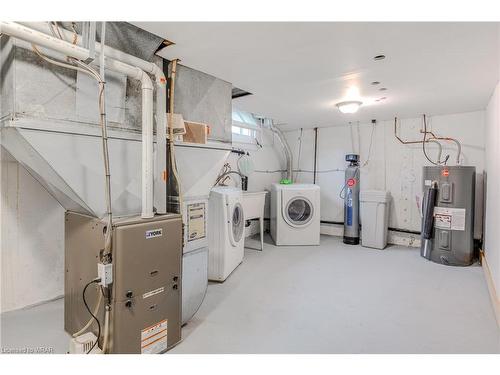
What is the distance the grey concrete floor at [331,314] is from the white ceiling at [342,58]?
2038 millimetres

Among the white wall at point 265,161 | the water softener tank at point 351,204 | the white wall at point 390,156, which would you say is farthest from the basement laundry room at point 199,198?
the white wall at point 265,161

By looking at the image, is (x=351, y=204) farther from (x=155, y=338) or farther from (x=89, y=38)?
(x=89, y=38)

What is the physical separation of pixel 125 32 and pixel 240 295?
2313 mm

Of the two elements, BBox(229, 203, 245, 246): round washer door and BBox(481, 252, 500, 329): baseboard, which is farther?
BBox(229, 203, 245, 246): round washer door

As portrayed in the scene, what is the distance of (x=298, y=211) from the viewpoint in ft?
15.6

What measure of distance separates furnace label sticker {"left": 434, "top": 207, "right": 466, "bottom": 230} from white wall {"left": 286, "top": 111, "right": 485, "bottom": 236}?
20.0 inches

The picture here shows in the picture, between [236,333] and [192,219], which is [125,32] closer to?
[192,219]

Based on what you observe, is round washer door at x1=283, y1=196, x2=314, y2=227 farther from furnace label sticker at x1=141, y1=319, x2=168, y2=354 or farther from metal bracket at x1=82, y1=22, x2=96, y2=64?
metal bracket at x1=82, y1=22, x2=96, y2=64

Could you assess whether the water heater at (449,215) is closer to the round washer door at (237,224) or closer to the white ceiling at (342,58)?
the white ceiling at (342,58)

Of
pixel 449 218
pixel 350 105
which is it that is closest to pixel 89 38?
pixel 350 105

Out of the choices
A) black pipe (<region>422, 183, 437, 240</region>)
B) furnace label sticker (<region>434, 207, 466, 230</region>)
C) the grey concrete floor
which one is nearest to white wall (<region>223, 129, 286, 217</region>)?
the grey concrete floor

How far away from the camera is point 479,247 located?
3.86 m

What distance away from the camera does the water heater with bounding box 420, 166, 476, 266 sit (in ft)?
11.8

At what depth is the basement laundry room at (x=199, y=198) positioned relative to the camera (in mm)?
1556
